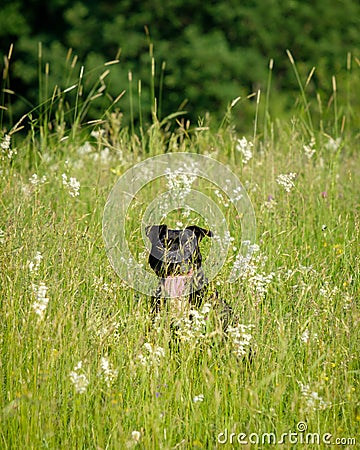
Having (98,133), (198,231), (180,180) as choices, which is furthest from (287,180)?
(98,133)

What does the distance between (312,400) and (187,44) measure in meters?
14.4

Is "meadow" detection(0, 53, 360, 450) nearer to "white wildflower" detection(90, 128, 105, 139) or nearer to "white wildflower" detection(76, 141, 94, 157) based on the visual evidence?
"white wildflower" detection(90, 128, 105, 139)

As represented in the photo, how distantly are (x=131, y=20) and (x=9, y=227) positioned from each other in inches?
560

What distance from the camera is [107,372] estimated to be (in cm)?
236

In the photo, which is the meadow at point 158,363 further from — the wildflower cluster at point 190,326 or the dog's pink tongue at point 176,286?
the dog's pink tongue at point 176,286

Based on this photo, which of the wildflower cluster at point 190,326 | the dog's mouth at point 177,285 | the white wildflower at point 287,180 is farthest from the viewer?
the white wildflower at point 287,180

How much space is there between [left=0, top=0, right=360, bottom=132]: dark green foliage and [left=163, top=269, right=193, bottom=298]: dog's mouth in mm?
11881

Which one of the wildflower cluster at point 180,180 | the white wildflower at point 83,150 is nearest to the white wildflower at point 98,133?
the white wildflower at point 83,150

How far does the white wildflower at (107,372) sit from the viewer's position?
2.32 metres

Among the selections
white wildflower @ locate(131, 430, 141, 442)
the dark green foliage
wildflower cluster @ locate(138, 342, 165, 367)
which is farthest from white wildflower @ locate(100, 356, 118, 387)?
the dark green foliage

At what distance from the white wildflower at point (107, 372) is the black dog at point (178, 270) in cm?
38

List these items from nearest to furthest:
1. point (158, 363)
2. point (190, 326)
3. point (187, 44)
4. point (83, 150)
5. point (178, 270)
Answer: point (158, 363), point (190, 326), point (178, 270), point (83, 150), point (187, 44)

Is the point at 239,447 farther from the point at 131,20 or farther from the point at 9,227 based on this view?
the point at 131,20

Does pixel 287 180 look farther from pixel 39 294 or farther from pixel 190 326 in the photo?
pixel 39 294
